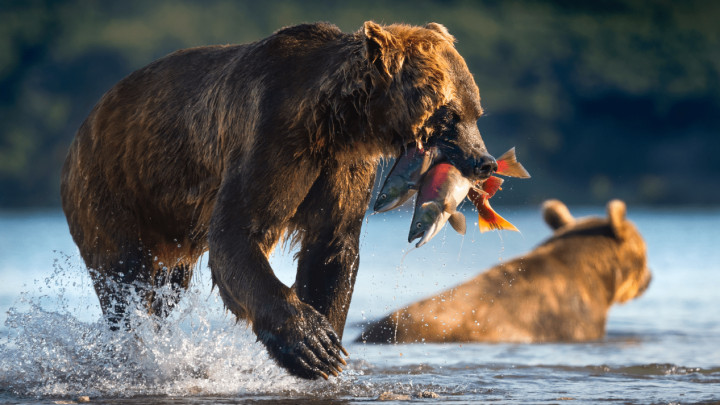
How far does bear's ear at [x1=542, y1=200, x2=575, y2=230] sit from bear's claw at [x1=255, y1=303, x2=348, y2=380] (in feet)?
18.8

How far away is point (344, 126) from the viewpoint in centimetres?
431

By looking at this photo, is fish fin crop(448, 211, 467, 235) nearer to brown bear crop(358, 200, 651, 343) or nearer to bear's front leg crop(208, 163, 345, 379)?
bear's front leg crop(208, 163, 345, 379)

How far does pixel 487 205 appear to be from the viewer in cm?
450

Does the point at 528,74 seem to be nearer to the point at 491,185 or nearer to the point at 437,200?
the point at 491,185

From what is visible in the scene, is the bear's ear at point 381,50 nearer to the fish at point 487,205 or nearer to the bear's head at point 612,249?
the fish at point 487,205

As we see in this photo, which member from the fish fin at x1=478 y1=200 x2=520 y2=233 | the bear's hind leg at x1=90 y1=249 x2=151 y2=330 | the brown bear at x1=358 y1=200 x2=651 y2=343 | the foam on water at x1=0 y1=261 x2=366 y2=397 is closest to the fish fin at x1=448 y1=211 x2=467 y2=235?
the fish fin at x1=478 y1=200 x2=520 y2=233

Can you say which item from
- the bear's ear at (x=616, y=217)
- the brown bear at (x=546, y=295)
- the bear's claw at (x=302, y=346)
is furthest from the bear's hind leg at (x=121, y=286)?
the bear's ear at (x=616, y=217)

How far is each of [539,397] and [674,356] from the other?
2.79 m

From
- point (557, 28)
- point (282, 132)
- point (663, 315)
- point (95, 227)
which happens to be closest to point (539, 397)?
point (282, 132)

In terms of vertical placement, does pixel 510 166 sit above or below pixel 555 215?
below

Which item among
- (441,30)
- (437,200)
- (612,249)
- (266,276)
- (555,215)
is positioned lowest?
(266,276)

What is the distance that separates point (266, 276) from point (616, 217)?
5327 mm

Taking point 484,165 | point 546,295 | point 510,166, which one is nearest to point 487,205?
point 510,166

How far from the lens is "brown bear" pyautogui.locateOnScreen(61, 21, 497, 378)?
413 cm
